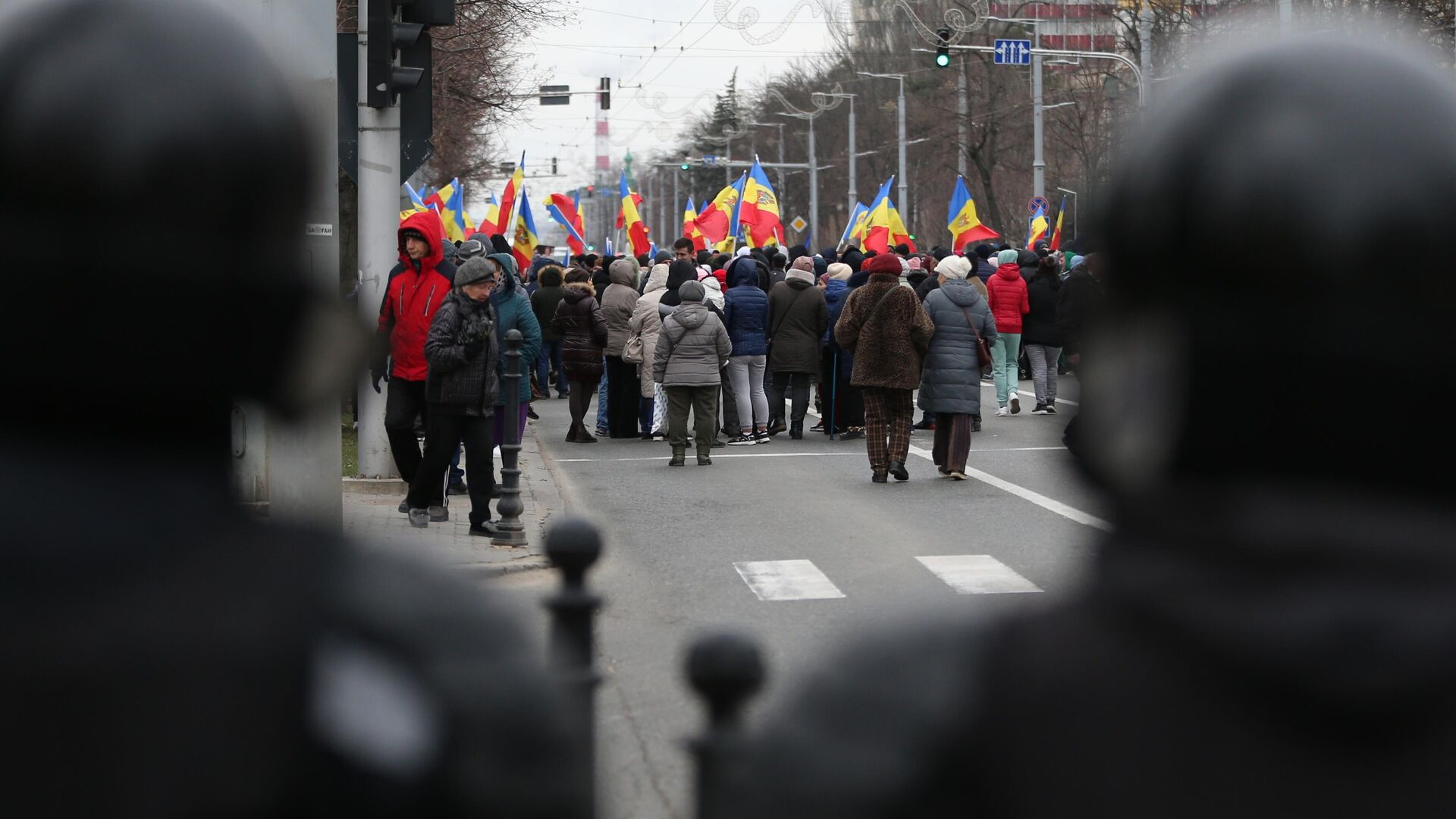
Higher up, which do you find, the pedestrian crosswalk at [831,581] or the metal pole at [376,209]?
the metal pole at [376,209]

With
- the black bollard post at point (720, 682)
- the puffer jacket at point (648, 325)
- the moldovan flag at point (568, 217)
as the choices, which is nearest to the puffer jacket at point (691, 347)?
the puffer jacket at point (648, 325)

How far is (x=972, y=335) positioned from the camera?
14.4 m

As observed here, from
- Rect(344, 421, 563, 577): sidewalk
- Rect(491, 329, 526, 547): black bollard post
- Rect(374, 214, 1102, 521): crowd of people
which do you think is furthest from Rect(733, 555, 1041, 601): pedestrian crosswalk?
Rect(374, 214, 1102, 521): crowd of people

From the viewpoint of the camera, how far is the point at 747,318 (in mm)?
17828

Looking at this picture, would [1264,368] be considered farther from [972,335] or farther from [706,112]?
→ [706,112]

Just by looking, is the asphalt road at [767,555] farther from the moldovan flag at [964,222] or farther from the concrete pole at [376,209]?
the moldovan flag at [964,222]

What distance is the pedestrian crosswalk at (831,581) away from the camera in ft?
31.4

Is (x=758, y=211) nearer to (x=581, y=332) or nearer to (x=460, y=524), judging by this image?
(x=581, y=332)

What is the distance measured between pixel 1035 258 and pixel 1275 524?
870 inches

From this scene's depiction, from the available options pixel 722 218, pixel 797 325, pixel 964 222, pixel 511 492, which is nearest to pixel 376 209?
pixel 511 492

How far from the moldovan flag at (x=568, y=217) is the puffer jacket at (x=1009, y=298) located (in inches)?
554

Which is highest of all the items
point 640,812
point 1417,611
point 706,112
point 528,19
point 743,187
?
point 706,112

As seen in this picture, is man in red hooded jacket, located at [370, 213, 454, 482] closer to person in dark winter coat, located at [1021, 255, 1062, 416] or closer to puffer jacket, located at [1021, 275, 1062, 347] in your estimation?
person in dark winter coat, located at [1021, 255, 1062, 416]

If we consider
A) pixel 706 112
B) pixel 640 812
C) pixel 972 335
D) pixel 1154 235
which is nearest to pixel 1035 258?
pixel 972 335
